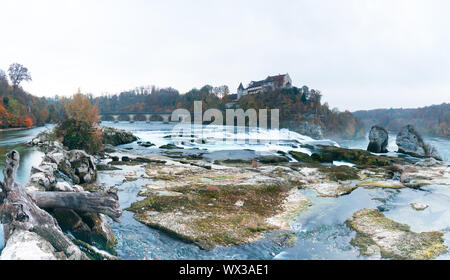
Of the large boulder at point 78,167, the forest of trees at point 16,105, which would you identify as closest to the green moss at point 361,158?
the large boulder at point 78,167

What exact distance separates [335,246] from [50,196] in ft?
33.1

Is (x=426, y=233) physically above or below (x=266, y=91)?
below

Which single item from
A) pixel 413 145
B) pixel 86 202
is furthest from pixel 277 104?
pixel 86 202

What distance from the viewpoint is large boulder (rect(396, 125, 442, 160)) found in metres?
38.3

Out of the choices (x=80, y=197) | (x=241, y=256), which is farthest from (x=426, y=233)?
(x=80, y=197)

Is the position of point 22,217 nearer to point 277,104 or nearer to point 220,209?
point 220,209

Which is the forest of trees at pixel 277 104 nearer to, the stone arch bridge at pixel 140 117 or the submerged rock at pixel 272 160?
the stone arch bridge at pixel 140 117

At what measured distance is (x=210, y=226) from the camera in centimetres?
997

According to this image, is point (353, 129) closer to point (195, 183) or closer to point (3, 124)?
point (195, 183)

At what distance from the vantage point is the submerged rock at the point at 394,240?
8.22m

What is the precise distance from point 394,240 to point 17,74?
327 ft

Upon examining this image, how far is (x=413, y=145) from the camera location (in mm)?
39406

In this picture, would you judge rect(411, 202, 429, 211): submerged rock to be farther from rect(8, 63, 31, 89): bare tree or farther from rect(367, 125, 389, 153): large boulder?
rect(8, 63, 31, 89): bare tree

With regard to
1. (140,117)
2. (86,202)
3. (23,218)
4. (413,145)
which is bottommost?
(413,145)
